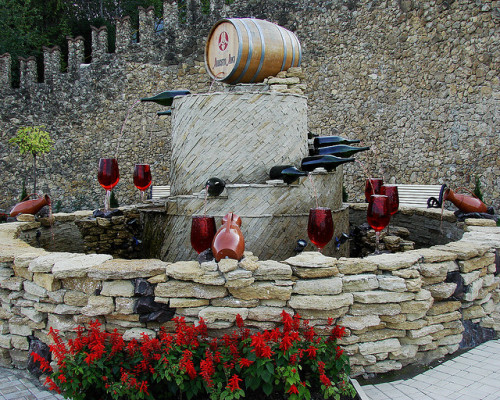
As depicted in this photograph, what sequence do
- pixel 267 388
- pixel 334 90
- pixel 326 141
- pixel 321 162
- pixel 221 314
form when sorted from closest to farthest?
pixel 267 388 → pixel 221 314 → pixel 321 162 → pixel 326 141 → pixel 334 90

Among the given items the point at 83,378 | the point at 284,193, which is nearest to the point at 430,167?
the point at 284,193

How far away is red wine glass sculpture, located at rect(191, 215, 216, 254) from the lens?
3312mm

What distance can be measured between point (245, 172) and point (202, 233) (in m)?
1.10

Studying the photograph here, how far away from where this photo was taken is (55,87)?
1669 cm

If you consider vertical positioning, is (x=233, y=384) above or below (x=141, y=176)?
below

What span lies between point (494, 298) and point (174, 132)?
332cm

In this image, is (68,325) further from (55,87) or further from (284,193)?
(55,87)

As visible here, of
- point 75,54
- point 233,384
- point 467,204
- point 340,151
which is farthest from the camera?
point 75,54

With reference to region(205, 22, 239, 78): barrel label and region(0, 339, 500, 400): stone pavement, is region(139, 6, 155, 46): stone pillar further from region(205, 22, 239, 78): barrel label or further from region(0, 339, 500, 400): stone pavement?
region(0, 339, 500, 400): stone pavement

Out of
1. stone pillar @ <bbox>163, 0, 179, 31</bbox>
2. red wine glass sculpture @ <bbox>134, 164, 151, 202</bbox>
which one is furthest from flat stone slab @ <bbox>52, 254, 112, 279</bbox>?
stone pillar @ <bbox>163, 0, 179, 31</bbox>

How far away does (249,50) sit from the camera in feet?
14.8

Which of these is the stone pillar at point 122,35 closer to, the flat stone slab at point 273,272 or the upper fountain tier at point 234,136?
the upper fountain tier at point 234,136

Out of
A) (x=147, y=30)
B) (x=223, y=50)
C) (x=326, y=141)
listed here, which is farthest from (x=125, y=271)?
(x=147, y=30)

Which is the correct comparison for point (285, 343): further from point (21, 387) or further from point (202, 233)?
point (21, 387)
